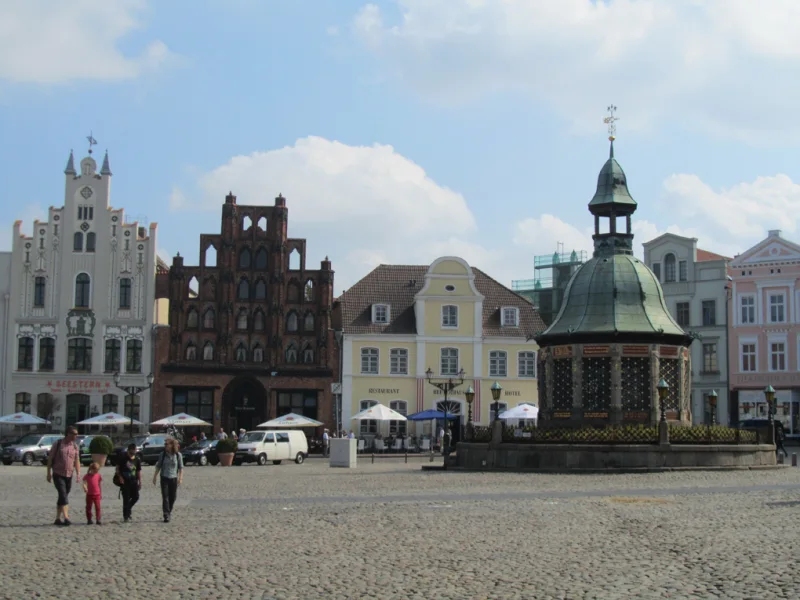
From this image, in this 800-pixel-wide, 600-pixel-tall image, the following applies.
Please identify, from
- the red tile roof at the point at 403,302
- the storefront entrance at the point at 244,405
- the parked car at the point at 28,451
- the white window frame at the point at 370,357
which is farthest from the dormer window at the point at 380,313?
the parked car at the point at 28,451

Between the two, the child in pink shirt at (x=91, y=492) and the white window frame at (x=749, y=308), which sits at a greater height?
the white window frame at (x=749, y=308)

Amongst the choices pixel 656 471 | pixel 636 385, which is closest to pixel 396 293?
pixel 636 385

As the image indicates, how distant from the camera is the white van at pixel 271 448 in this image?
4926 centimetres

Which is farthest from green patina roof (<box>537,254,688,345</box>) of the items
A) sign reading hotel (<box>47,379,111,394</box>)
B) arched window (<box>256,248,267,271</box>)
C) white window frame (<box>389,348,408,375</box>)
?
sign reading hotel (<box>47,379,111,394</box>)

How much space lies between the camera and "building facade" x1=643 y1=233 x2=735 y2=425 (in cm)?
6800

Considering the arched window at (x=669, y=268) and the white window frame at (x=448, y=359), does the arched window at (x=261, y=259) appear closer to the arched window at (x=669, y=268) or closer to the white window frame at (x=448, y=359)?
the white window frame at (x=448, y=359)

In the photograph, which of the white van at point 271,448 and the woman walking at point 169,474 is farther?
the white van at point 271,448

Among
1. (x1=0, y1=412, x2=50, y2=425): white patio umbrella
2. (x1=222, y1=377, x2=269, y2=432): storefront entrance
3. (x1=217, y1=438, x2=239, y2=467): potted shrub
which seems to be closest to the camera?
(x1=217, y1=438, x2=239, y2=467): potted shrub

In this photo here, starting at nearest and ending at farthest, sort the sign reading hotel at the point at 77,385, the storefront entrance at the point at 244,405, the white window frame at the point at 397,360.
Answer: the sign reading hotel at the point at 77,385
the storefront entrance at the point at 244,405
the white window frame at the point at 397,360

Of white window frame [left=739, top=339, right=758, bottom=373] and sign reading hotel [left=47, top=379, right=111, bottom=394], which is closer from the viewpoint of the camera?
white window frame [left=739, top=339, right=758, bottom=373]

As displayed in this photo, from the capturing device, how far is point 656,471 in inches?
1410

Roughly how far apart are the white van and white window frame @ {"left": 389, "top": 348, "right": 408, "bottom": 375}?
16.8 m

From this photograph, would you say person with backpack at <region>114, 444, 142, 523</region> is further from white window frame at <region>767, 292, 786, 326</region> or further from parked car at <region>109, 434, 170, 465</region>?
white window frame at <region>767, 292, 786, 326</region>

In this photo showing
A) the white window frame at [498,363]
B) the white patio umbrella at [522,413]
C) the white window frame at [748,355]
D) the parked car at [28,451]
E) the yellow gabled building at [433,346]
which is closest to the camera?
the parked car at [28,451]
